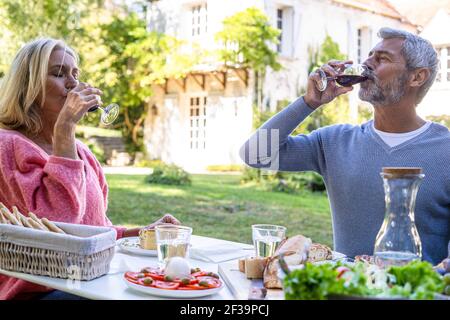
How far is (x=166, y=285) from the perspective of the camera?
4.29ft

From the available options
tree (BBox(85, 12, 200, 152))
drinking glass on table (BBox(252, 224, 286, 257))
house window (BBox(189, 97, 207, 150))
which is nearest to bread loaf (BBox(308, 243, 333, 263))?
drinking glass on table (BBox(252, 224, 286, 257))

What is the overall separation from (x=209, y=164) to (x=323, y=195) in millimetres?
3320

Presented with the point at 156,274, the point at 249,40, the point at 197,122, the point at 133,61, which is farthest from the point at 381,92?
the point at 133,61

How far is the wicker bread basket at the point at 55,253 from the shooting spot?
137 centimetres

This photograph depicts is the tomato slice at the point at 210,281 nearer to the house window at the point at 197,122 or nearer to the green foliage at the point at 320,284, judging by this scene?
the green foliage at the point at 320,284

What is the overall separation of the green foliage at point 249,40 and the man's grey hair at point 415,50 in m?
8.73

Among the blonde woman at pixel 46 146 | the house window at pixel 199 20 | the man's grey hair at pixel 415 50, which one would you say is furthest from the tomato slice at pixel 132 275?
the house window at pixel 199 20

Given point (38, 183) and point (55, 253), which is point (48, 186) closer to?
point (38, 183)

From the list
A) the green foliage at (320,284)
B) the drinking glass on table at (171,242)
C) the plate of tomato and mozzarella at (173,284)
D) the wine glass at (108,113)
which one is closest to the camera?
the green foliage at (320,284)

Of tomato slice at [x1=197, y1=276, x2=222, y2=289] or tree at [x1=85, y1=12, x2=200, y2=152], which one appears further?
tree at [x1=85, y1=12, x2=200, y2=152]

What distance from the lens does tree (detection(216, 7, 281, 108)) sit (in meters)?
10.9

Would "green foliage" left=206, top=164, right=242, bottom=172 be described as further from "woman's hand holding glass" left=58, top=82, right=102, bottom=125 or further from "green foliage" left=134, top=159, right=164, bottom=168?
"woman's hand holding glass" left=58, top=82, right=102, bottom=125

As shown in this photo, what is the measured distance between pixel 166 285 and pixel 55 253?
0.30 m

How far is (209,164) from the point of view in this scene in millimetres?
11664
